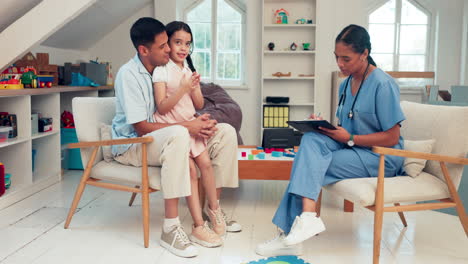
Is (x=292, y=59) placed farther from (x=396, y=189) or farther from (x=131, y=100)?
(x=396, y=189)

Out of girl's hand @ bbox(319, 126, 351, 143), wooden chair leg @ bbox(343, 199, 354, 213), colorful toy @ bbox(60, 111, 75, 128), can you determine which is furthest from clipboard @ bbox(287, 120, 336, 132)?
colorful toy @ bbox(60, 111, 75, 128)

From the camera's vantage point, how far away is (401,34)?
692 cm

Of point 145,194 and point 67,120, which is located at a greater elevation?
point 67,120

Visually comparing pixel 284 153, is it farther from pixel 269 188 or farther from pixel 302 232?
pixel 302 232

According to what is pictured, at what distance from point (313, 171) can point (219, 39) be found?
15.8ft

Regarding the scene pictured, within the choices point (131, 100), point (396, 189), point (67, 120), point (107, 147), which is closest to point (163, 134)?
point (131, 100)

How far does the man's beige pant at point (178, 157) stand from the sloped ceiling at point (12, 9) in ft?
5.82

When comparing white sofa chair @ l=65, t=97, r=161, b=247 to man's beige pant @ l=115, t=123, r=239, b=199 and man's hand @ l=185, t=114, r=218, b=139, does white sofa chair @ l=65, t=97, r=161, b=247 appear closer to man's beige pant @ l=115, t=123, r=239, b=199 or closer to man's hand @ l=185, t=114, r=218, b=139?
man's beige pant @ l=115, t=123, r=239, b=199

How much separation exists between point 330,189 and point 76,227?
1487 millimetres

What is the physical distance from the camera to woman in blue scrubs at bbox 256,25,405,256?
2371mm

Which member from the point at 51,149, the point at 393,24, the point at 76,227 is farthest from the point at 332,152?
the point at 393,24

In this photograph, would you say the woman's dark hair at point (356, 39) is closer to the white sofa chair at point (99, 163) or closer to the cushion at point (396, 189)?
the cushion at point (396, 189)

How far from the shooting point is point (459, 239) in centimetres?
272

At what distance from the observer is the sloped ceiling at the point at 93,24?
5.19 metres
